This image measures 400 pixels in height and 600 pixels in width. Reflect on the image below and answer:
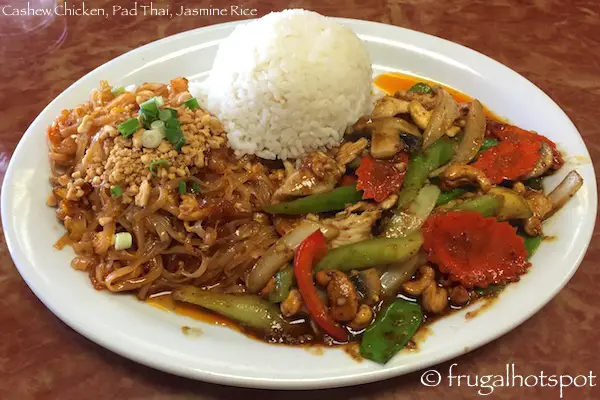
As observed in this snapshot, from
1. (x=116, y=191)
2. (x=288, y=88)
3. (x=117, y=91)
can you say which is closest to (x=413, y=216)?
(x=288, y=88)

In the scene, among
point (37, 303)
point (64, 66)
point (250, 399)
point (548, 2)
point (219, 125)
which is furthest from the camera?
point (548, 2)

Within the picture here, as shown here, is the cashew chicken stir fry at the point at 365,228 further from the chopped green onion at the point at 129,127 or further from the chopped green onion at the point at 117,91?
the chopped green onion at the point at 117,91

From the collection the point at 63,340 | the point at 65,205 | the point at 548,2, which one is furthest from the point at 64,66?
the point at 548,2

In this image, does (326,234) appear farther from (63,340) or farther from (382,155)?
(63,340)

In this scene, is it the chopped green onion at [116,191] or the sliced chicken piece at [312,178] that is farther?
the sliced chicken piece at [312,178]

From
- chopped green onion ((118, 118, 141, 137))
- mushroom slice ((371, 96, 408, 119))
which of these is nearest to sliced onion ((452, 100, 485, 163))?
mushroom slice ((371, 96, 408, 119))

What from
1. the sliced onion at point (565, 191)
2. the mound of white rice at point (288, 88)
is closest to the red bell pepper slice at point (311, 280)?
the mound of white rice at point (288, 88)
